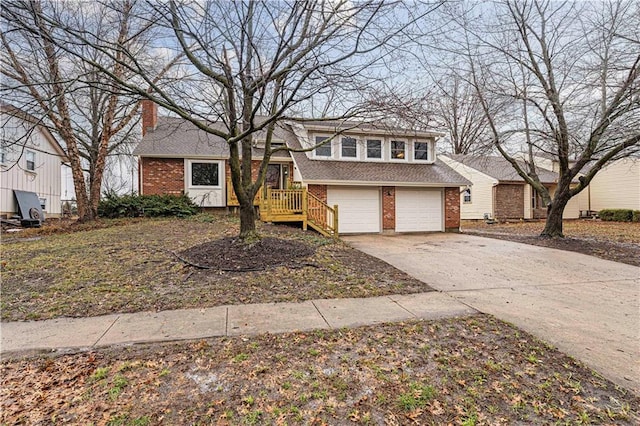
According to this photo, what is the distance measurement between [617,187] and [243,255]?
86.6ft

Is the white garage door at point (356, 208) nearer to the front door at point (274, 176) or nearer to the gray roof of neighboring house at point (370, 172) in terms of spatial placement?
the gray roof of neighboring house at point (370, 172)

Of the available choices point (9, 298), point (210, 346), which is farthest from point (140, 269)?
point (210, 346)

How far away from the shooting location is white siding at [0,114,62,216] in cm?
1502

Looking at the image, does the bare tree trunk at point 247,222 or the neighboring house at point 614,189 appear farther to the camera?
the neighboring house at point 614,189

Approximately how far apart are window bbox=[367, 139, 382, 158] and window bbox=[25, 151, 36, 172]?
18086 millimetres

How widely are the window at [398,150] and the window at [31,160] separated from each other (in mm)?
19237

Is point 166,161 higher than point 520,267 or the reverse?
higher

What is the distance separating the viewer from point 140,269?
6523 mm

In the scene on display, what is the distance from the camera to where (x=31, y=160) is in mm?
17625

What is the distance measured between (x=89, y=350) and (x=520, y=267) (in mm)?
8421

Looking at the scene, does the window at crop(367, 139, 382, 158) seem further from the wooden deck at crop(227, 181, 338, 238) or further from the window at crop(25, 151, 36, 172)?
the window at crop(25, 151, 36, 172)

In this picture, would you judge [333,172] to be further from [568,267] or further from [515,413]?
[515,413]

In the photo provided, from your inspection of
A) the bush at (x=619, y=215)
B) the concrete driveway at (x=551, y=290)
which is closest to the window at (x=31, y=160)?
the concrete driveway at (x=551, y=290)

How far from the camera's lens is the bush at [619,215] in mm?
20000
